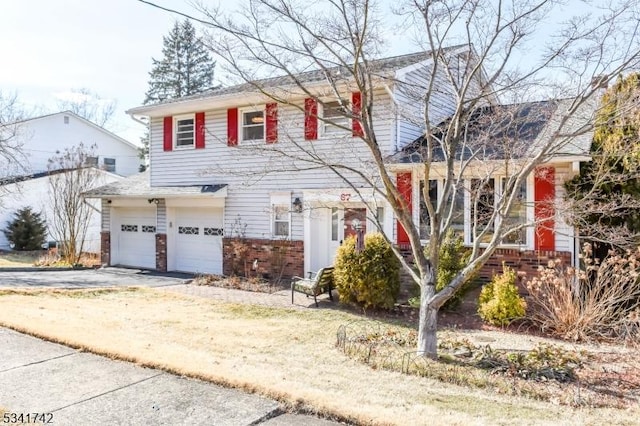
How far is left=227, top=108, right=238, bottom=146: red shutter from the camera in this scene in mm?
14742

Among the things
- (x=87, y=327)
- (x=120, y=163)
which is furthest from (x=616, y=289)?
(x=120, y=163)

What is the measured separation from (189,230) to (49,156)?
16747mm

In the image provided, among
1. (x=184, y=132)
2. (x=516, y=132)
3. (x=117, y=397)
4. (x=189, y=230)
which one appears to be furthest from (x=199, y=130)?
(x=117, y=397)

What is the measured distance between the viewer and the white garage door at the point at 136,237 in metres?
17.1

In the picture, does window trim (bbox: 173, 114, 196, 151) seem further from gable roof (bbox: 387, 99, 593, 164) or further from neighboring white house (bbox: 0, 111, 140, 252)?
gable roof (bbox: 387, 99, 593, 164)

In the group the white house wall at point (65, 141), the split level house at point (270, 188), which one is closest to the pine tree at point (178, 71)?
the white house wall at point (65, 141)

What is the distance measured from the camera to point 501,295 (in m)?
9.13

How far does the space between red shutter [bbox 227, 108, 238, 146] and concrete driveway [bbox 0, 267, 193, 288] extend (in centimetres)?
428

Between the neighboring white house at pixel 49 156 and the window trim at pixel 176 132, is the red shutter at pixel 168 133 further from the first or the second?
the neighboring white house at pixel 49 156

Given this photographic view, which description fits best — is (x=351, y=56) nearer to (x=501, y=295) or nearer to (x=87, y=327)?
(x=501, y=295)

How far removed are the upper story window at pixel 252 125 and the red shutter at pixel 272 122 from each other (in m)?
0.40

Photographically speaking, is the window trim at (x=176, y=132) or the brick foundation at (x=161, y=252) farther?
the brick foundation at (x=161, y=252)

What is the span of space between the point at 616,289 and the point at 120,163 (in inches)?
1188

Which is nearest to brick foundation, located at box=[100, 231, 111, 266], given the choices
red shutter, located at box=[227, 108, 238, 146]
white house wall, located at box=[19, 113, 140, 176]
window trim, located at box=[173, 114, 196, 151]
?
window trim, located at box=[173, 114, 196, 151]
